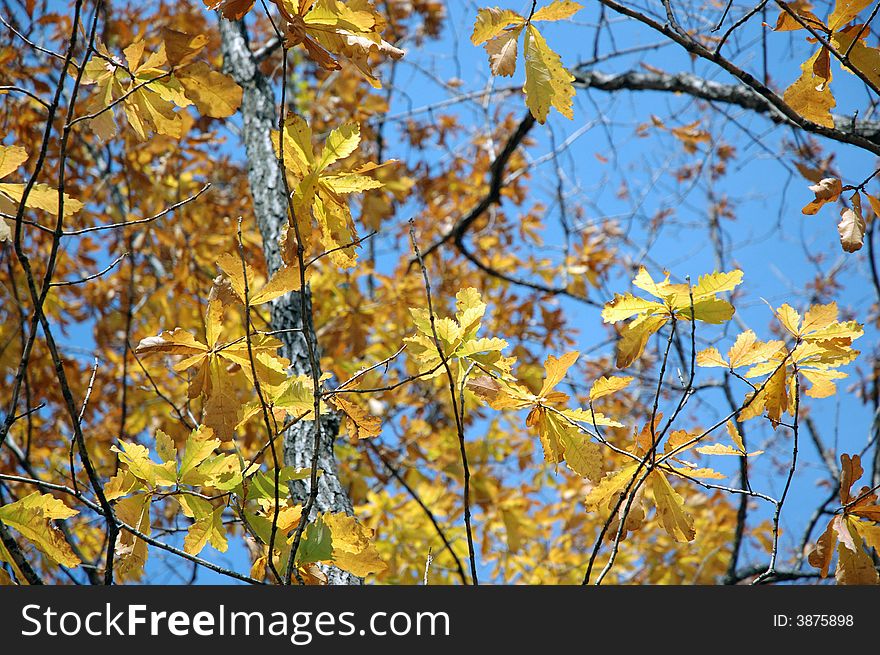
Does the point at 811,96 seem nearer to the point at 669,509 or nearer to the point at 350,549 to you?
the point at 669,509

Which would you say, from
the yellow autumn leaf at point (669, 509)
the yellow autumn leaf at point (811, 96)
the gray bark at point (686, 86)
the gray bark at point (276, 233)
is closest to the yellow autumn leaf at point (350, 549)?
the gray bark at point (276, 233)

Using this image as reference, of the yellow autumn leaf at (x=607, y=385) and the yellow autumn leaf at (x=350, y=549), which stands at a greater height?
the yellow autumn leaf at (x=607, y=385)

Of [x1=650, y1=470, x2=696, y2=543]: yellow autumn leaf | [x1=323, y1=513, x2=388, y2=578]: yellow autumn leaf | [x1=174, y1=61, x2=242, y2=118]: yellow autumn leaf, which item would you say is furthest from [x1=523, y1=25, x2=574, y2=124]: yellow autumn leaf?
[x1=323, y1=513, x2=388, y2=578]: yellow autumn leaf

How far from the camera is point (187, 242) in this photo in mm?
3047

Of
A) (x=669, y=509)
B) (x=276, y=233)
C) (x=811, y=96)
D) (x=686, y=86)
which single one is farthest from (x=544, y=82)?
(x=686, y=86)

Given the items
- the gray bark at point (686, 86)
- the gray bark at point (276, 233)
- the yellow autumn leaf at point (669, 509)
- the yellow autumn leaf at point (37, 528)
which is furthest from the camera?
the gray bark at point (686, 86)

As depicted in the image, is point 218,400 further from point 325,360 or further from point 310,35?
point 325,360

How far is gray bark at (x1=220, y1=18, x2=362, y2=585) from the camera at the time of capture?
1748 millimetres

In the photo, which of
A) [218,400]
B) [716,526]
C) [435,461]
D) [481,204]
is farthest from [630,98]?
[218,400]

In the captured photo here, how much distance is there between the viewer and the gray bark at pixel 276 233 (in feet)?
5.73

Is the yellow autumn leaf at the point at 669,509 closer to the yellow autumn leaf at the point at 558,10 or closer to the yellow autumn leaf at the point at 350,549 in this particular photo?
the yellow autumn leaf at the point at 350,549

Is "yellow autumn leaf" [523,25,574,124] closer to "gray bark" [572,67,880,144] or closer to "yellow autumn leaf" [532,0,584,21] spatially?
"yellow autumn leaf" [532,0,584,21]

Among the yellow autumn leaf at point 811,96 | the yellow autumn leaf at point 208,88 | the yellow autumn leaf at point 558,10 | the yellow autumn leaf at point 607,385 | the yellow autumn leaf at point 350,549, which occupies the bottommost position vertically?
the yellow autumn leaf at point 350,549

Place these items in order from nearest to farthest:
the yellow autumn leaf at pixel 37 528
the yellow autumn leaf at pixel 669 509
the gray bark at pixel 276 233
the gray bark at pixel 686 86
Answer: the yellow autumn leaf at pixel 37 528 < the yellow autumn leaf at pixel 669 509 < the gray bark at pixel 276 233 < the gray bark at pixel 686 86
